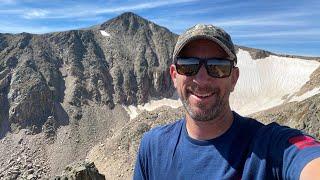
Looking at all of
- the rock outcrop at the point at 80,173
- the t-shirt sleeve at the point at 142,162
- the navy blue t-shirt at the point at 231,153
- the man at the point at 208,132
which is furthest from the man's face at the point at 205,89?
the rock outcrop at the point at 80,173

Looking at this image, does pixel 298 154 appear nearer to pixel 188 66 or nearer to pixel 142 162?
pixel 188 66

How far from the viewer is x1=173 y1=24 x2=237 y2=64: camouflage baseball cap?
4.39 m

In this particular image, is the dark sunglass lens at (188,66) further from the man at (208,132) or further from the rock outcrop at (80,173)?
the rock outcrop at (80,173)

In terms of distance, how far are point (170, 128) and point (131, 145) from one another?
51984mm

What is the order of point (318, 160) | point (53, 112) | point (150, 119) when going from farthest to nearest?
1. point (53, 112)
2. point (150, 119)
3. point (318, 160)

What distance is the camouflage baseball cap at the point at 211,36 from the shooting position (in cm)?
439

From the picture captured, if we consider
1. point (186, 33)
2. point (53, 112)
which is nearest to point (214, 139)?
point (186, 33)

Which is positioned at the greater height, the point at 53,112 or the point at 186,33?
the point at 186,33

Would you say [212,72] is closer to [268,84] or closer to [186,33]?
[186,33]

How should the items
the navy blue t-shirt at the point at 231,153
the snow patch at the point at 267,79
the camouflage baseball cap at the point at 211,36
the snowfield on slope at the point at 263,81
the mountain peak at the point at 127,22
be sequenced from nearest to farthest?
1. the navy blue t-shirt at the point at 231,153
2. the camouflage baseball cap at the point at 211,36
3. the snow patch at the point at 267,79
4. the snowfield on slope at the point at 263,81
5. the mountain peak at the point at 127,22

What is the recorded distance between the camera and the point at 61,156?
303 ft

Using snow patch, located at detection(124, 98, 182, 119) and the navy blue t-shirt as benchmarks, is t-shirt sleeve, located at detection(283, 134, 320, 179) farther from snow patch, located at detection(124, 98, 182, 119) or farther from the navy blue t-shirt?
snow patch, located at detection(124, 98, 182, 119)

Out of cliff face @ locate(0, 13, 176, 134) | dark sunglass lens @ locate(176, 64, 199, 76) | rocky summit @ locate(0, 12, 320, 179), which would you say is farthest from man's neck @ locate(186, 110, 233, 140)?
cliff face @ locate(0, 13, 176, 134)

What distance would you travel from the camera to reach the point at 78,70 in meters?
126
